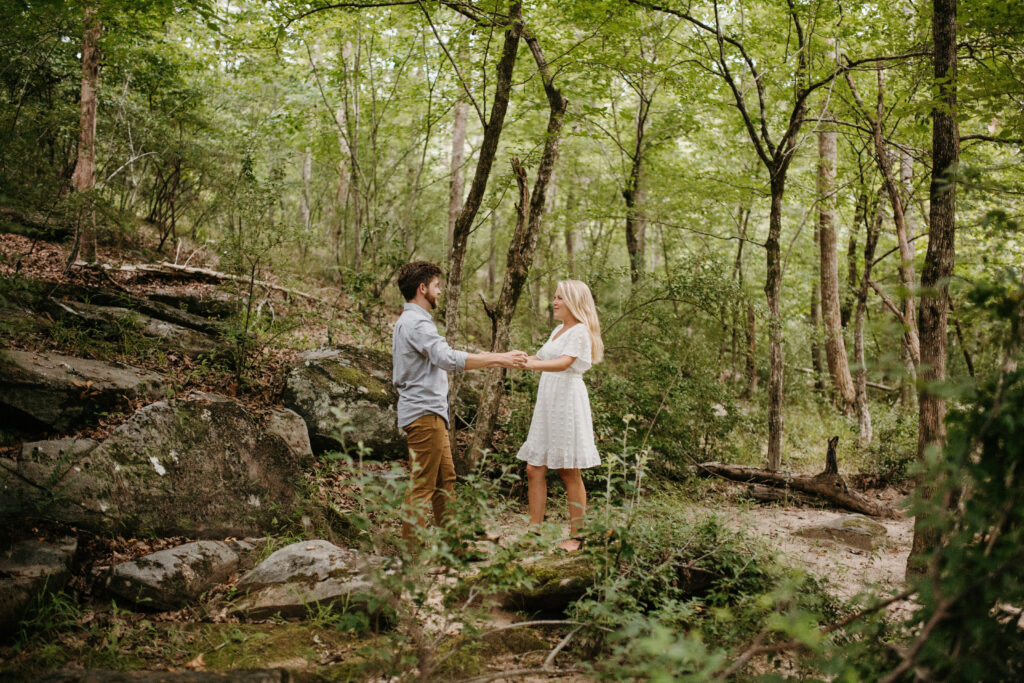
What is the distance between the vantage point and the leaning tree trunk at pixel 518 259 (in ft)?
21.2

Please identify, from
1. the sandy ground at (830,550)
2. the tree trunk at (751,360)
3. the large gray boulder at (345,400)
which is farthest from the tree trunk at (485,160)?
the tree trunk at (751,360)

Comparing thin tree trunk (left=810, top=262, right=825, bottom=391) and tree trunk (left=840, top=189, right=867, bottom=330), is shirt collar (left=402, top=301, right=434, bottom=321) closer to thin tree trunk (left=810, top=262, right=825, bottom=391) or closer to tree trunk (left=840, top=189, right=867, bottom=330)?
tree trunk (left=840, top=189, right=867, bottom=330)

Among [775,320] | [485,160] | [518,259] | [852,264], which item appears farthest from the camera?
[852,264]

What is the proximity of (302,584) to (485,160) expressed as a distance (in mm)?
4230

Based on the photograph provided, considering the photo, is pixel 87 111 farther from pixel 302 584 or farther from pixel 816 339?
pixel 816 339

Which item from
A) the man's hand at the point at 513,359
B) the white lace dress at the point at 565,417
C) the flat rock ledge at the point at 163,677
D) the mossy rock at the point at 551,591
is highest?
the man's hand at the point at 513,359

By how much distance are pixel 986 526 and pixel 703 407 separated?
6.25m

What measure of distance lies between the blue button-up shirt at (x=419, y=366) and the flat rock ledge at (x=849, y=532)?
3.98 meters

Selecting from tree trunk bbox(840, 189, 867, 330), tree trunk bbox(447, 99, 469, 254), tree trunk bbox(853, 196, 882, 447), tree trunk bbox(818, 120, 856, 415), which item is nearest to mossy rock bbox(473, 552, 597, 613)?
tree trunk bbox(853, 196, 882, 447)

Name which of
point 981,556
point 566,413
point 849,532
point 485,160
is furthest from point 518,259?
point 981,556

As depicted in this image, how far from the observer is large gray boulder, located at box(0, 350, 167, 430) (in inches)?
203

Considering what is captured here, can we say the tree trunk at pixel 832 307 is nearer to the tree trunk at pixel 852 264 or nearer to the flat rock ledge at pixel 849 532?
the tree trunk at pixel 852 264

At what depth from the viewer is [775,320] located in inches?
309

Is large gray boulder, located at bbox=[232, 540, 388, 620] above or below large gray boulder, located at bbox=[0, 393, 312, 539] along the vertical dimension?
below
